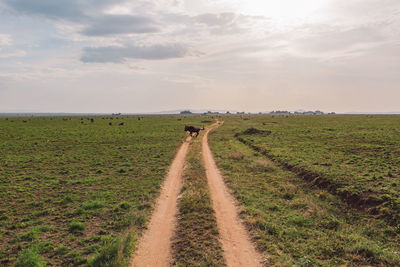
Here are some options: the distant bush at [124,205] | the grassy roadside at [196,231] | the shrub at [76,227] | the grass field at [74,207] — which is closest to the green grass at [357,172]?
the grassy roadside at [196,231]

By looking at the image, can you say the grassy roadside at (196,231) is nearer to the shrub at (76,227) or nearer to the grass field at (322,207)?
the grass field at (322,207)

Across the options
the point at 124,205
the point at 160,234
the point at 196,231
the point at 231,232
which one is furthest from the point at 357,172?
the point at 124,205

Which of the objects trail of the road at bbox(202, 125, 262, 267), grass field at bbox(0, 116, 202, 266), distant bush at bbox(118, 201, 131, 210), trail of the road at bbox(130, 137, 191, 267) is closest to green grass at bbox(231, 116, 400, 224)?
trail of the road at bbox(202, 125, 262, 267)

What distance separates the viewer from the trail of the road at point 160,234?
301 inches

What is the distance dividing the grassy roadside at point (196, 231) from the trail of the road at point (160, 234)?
13.1 inches

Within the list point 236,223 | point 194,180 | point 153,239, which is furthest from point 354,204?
point 153,239

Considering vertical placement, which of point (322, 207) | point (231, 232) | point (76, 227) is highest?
point (322, 207)

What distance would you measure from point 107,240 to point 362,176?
1673 centimetres

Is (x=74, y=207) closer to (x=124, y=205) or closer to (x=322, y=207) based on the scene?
(x=124, y=205)

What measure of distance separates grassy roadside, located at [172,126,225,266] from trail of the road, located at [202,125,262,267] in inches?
11.9

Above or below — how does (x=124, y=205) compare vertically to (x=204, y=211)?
below

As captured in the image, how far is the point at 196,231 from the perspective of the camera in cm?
923

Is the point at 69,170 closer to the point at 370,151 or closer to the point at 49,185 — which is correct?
the point at 49,185

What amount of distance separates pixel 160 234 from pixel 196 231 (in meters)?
1.53
